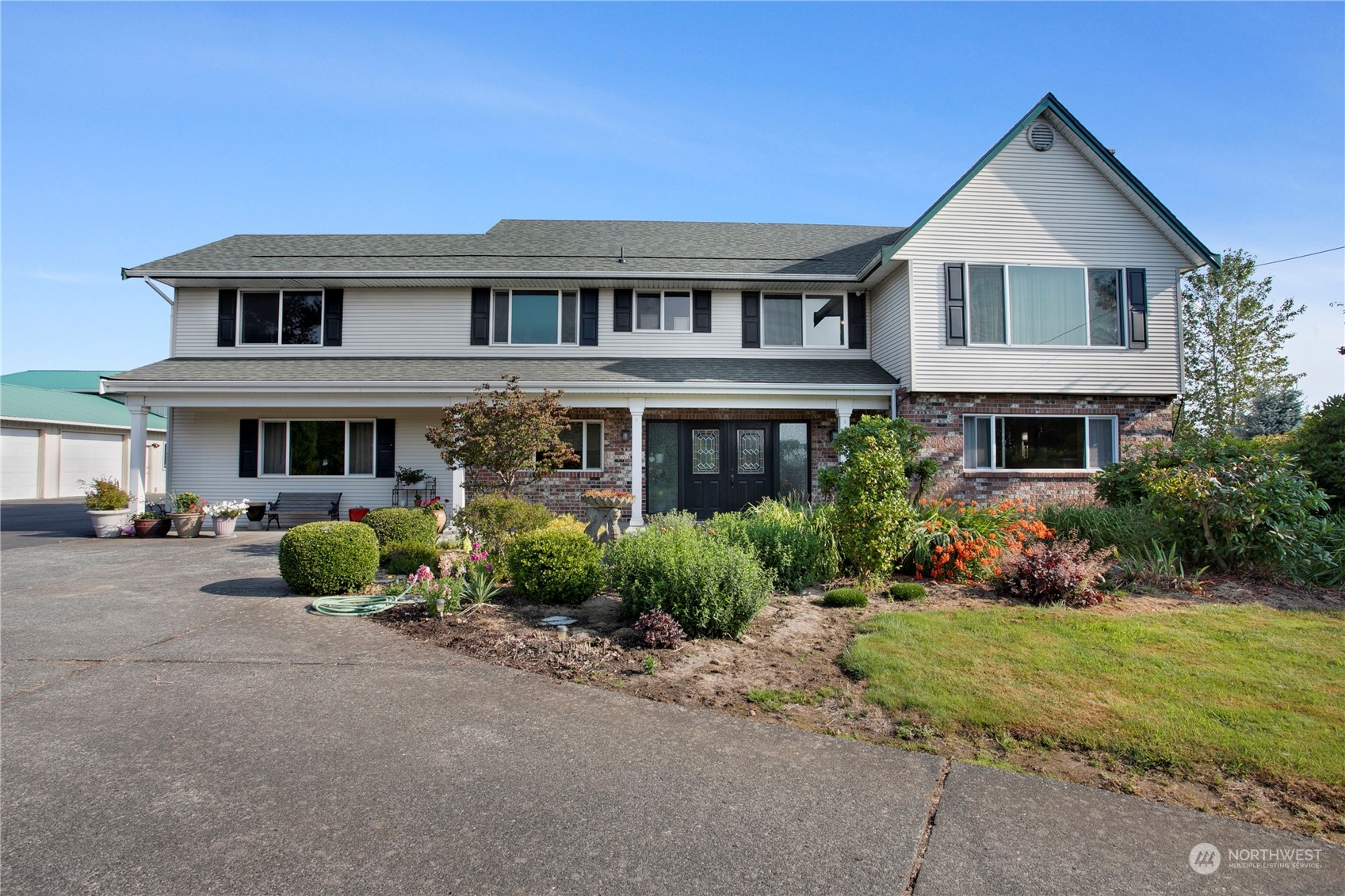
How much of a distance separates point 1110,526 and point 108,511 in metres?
17.1

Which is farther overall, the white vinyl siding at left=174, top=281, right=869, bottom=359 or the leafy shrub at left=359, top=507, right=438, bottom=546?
the white vinyl siding at left=174, top=281, right=869, bottom=359

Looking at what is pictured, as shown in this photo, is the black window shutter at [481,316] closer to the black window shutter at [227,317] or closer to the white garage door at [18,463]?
the black window shutter at [227,317]

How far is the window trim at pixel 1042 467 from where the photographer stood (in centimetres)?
1388

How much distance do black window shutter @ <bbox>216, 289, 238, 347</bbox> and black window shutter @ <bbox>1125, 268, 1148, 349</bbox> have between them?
1884 centimetres

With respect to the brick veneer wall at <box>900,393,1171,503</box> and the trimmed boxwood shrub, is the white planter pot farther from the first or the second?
the brick veneer wall at <box>900,393,1171,503</box>

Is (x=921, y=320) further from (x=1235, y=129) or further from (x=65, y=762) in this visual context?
(x=65, y=762)

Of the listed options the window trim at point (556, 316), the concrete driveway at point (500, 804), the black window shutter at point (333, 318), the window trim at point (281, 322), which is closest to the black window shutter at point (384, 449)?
the black window shutter at point (333, 318)

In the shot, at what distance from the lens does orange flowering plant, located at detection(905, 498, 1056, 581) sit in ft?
26.7

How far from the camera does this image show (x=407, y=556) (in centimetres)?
935

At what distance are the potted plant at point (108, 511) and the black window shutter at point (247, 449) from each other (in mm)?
2144

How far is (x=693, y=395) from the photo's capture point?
13703 millimetres

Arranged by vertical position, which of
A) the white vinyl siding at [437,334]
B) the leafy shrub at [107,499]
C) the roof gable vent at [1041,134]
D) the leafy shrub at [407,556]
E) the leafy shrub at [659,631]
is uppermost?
the roof gable vent at [1041,134]

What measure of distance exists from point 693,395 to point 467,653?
28.4 ft

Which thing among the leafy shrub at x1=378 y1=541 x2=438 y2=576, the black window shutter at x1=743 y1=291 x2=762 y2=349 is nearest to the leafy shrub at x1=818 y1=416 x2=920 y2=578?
the leafy shrub at x1=378 y1=541 x2=438 y2=576
